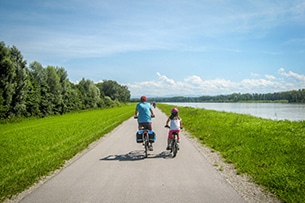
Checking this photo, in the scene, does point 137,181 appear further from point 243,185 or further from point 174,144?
point 174,144

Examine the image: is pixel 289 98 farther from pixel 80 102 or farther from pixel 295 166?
pixel 295 166

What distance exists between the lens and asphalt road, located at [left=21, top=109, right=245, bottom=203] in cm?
504

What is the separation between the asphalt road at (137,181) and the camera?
5.04 m

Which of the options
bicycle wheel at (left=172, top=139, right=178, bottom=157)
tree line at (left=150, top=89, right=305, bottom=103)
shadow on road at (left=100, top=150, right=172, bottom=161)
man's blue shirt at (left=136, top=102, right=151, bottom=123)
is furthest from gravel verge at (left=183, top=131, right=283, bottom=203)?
tree line at (left=150, top=89, right=305, bottom=103)

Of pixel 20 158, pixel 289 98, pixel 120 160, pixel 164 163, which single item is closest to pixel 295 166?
pixel 164 163

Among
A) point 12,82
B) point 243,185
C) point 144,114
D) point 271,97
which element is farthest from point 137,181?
point 271,97

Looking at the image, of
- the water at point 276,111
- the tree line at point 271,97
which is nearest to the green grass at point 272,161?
the water at point 276,111

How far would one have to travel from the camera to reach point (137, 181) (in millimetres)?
6031

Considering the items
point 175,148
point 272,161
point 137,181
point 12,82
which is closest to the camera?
point 137,181

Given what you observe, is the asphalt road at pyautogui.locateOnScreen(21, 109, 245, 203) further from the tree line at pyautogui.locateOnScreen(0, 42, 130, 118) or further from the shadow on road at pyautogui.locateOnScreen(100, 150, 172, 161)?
the tree line at pyautogui.locateOnScreen(0, 42, 130, 118)

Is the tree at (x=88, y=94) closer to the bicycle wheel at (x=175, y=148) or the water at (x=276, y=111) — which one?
the water at (x=276, y=111)

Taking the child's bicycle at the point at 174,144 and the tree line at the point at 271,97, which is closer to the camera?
the child's bicycle at the point at 174,144

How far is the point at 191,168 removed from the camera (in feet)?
23.9

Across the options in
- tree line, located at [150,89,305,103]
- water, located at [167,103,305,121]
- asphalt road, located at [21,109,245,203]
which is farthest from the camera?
tree line, located at [150,89,305,103]
